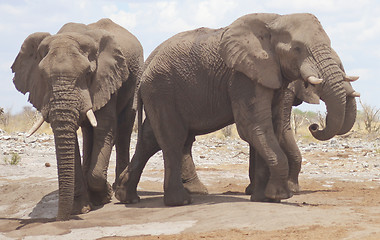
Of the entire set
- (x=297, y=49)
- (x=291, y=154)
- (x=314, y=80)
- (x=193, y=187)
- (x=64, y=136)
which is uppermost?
(x=297, y=49)

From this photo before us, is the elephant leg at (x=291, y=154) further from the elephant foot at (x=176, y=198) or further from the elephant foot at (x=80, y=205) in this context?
the elephant foot at (x=80, y=205)

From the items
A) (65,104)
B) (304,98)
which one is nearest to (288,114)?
(304,98)

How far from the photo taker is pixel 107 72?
9.32 metres

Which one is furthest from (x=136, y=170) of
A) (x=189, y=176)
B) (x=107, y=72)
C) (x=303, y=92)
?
(x=303, y=92)

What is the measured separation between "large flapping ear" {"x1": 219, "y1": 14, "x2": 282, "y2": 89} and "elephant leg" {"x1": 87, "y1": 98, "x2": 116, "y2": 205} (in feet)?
6.18

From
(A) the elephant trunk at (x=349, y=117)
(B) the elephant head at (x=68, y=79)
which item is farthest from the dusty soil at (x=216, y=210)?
(A) the elephant trunk at (x=349, y=117)

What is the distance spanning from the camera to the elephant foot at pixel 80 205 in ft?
29.9

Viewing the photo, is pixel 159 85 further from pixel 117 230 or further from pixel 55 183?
pixel 55 183

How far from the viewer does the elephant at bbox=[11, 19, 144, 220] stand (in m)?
8.33

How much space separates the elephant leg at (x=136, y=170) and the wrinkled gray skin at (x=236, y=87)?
0.01 m

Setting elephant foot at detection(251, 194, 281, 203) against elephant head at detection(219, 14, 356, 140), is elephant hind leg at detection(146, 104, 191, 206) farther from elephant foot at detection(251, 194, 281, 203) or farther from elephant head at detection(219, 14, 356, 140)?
elephant head at detection(219, 14, 356, 140)

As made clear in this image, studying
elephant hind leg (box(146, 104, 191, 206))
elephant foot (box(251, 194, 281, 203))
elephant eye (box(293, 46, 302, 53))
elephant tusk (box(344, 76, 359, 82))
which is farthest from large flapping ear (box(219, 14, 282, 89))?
elephant foot (box(251, 194, 281, 203))

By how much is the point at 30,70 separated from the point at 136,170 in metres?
2.10

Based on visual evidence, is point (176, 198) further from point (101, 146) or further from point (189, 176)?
point (189, 176)
